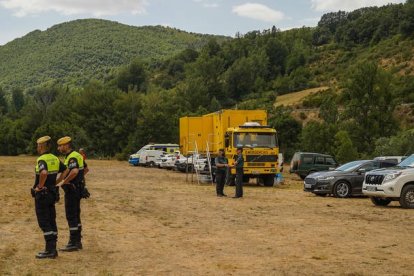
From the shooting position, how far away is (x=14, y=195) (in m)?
21.9

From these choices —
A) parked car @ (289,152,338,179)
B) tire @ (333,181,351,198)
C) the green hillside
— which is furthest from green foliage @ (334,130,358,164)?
tire @ (333,181,351,198)

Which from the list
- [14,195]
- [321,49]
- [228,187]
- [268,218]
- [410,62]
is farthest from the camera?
[321,49]

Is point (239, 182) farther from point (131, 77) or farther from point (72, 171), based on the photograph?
point (131, 77)

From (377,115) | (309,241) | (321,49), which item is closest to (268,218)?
(309,241)

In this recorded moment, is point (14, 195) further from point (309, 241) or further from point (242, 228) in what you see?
point (309, 241)

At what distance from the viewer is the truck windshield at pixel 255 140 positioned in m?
28.0

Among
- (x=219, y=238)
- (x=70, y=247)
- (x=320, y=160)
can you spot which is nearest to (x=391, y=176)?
(x=219, y=238)

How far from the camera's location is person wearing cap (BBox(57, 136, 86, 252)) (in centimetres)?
1065

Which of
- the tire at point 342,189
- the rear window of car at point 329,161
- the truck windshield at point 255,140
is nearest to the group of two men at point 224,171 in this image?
the tire at point 342,189

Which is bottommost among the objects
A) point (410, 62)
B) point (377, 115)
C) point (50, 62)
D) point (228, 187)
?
point (228, 187)

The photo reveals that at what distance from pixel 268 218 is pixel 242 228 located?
214 cm

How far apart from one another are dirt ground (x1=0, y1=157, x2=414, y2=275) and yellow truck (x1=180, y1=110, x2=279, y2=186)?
23.8 feet

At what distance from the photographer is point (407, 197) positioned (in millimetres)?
18391

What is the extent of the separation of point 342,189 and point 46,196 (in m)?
14.7
